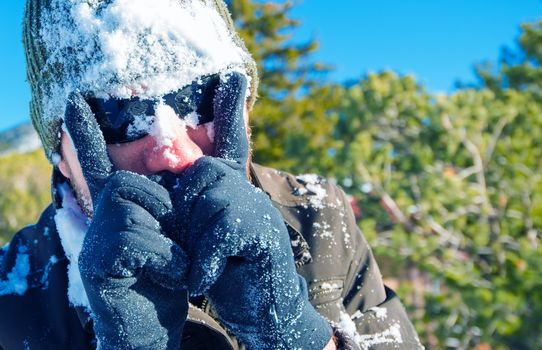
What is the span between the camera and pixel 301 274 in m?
1.34

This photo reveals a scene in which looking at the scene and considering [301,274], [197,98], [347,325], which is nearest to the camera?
[197,98]

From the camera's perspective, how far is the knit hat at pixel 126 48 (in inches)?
40.8

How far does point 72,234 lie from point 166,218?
554 mm

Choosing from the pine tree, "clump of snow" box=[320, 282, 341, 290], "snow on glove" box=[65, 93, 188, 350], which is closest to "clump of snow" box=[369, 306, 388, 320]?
"clump of snow" box=[320, 282, 341, 290]

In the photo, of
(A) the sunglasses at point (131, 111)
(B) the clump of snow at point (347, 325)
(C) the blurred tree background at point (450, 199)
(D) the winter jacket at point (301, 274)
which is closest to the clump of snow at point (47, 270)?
(D) the winter jacket at point (301, 274)

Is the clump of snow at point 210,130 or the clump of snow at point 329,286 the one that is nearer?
the clump of snow at point 210,130

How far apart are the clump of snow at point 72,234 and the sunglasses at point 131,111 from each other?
339 mm

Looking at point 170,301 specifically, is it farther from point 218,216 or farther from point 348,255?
point 348,255

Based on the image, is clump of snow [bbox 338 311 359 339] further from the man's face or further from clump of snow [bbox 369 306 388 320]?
the man's face

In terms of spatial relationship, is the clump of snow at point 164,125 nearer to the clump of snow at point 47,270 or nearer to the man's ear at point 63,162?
the man's ear at point 63,162

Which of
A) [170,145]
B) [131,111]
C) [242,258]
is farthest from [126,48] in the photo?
[242,258]

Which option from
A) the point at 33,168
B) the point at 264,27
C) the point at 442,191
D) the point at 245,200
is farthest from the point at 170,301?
the point at 33,168

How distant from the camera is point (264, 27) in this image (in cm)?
1434

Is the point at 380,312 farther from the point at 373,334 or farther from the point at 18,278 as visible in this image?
the point at 18,278
